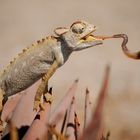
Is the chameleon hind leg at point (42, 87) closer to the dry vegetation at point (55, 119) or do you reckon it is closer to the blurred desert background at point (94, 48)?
the dry vegetation at point (55, 119)

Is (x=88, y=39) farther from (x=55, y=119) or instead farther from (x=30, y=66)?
(x=55, y=119)

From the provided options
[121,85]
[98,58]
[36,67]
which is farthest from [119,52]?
[36,67]

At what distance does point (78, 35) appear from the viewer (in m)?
1.56

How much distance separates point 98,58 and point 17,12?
93cm

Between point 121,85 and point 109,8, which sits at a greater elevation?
point 109,8

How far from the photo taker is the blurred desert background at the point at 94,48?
3.25 m

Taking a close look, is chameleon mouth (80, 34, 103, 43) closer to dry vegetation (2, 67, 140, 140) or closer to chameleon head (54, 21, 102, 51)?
chameleon head (54, 21, 102, 51)

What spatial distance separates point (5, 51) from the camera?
3789 millimetres

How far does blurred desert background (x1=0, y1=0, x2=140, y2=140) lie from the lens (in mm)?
3246

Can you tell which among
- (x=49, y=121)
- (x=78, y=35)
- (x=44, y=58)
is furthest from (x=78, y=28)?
(x=49, y=121)

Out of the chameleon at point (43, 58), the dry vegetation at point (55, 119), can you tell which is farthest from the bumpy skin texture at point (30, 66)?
the dry vegetation at point (55, 119)

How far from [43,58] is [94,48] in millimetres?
2382

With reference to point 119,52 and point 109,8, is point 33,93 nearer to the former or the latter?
point 119,52

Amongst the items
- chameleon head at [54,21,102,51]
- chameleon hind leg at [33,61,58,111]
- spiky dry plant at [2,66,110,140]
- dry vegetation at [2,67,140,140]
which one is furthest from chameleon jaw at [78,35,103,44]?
spiky dry plant at [2,66,110,140]
